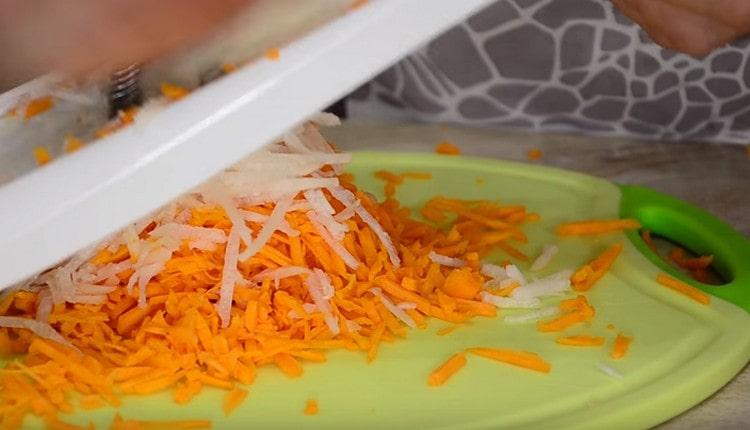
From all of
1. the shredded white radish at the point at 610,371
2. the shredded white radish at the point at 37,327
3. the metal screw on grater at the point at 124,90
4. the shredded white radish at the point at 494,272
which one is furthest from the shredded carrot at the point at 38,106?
the shredded white radish at the point at 610,371

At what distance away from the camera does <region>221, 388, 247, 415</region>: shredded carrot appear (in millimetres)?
822

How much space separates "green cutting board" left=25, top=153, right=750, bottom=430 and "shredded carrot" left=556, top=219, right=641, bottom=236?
2cm

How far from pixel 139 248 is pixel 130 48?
1.01 ft

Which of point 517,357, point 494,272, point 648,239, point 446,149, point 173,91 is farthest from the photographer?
point 446,149

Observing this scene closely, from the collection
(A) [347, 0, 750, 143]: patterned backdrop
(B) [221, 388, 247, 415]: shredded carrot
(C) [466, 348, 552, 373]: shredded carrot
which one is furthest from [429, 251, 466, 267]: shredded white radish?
(A) [347, 0, 750, 143]: patterned backdrop

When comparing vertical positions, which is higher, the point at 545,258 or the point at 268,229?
the point at 268,229

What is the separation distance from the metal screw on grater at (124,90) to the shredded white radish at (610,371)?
1.41 ft

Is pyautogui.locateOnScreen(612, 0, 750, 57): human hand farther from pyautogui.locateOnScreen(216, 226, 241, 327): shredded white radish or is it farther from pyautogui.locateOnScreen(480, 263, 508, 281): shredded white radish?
pyautogui.locateOnScreen(216, 226, 241, 327): shredded white radish

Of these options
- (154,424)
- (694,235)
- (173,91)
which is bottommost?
(694,235)

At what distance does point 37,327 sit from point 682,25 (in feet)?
2.01

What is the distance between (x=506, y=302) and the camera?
94 cm

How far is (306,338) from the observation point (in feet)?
2.90

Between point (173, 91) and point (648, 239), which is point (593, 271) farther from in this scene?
point (173, 91)

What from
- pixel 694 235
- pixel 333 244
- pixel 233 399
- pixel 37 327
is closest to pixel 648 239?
pixel 694 235
